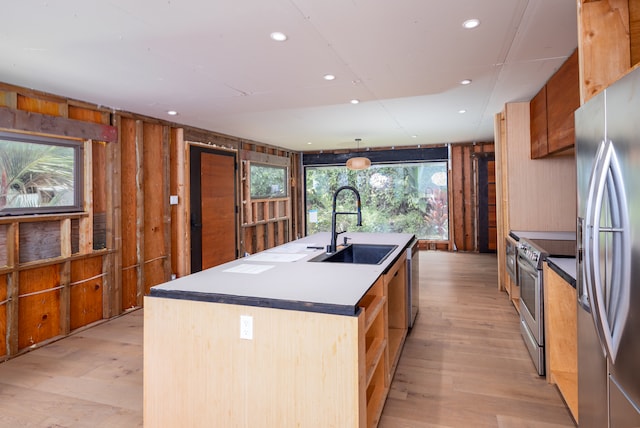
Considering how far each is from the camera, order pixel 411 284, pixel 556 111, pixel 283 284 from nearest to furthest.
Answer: pixel 283 284, pixel 556 111, pixel 411 284

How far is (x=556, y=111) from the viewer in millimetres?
3271

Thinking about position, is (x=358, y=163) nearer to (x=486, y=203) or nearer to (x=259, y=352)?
(x=486, y=203)

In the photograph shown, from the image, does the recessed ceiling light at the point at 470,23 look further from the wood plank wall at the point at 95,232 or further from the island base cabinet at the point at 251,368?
the wood plank wall at the point at 95,232

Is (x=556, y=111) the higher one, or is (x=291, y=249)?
(x=556, y=111)

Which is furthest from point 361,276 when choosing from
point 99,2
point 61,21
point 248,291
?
point 61,21

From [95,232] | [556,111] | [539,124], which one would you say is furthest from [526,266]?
[95,232]

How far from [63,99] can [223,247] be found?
3.19 metres

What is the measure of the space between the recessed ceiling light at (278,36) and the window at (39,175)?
2543mm

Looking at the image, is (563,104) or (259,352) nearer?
(259,352)

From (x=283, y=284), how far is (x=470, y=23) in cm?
195

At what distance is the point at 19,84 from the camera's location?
127 inches

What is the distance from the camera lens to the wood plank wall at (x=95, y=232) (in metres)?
3.27

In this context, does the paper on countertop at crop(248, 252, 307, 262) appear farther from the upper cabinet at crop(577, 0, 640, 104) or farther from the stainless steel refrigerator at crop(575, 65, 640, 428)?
the upper cabinet at crop(577, 0, 640, 104)

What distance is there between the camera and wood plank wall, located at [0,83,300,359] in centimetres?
327
